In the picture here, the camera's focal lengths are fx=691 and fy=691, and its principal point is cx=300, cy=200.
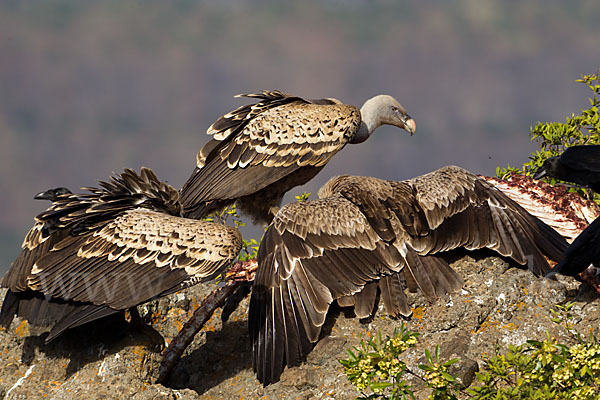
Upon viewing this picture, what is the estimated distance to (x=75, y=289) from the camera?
646 cm

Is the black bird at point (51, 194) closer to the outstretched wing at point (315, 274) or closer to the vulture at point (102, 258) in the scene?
the vulture at point (102, 258)

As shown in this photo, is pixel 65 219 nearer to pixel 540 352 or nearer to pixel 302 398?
pixel 302 398

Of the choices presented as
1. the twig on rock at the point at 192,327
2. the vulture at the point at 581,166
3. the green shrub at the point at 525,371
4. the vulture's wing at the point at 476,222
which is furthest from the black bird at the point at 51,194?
the vulture at the point at 581,166

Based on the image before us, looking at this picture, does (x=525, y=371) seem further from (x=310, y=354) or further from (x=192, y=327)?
(x=192, y=327)

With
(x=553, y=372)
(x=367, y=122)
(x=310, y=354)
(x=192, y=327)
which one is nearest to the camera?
(x=553, y=372)

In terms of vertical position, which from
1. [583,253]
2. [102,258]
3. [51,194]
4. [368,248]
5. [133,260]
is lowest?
[583,253]

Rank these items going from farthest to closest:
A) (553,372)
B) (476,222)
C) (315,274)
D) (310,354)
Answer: (476,222)
(315,274)
(310,354)
(553,372)

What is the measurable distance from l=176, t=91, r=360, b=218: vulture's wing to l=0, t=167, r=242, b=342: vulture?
1394 millimetres

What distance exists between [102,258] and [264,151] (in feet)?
9.32

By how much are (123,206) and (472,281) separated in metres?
3.76

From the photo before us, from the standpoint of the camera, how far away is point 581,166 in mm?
6234

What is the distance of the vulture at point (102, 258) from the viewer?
641cm

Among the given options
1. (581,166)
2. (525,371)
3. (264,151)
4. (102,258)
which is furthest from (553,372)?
(264,151)

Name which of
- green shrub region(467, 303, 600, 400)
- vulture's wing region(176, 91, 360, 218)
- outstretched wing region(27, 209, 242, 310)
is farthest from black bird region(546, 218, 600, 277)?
vulture's wing region(176, 91, 360, 218)
